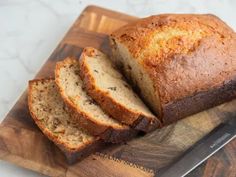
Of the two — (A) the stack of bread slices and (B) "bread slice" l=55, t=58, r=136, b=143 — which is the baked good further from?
(B) "bread slice" l=55, t=58, r=136, b=143

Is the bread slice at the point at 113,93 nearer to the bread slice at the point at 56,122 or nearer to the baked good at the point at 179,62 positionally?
the baked good at the point at 179,62

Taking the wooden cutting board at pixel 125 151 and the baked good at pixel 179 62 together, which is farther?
the baked good at pixel 179 62

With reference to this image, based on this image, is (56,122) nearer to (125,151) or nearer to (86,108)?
(86,108)

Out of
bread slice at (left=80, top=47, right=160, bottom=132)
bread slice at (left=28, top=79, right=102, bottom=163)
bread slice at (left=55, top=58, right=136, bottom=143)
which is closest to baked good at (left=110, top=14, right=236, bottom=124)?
bread slice at (left=80, top=47, right=160, bottom=132)

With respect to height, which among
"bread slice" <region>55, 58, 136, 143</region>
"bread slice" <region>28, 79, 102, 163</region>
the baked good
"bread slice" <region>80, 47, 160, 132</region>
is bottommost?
"bread slice" <region>28, 79, 102, 163</region>

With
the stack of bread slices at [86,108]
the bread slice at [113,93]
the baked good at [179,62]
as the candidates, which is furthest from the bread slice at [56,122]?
the baked good at [179,62]

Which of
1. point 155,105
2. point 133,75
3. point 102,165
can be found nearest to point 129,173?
point 102,165
